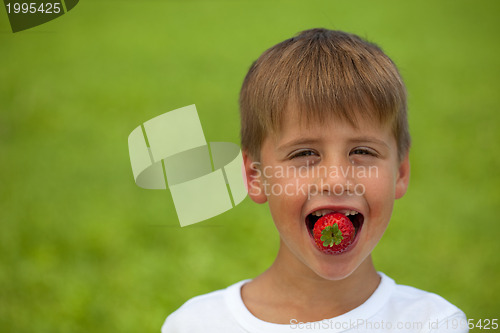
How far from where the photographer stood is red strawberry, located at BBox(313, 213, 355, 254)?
5.62 feet

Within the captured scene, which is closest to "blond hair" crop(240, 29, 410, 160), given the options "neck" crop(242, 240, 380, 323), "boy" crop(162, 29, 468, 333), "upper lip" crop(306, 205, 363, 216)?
"boy" crop(162, 29, 468, 333)

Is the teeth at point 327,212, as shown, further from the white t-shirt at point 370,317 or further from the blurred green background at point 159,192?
the blurred green background at point 159,192

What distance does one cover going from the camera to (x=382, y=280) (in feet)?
6.41

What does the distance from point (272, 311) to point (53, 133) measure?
4342 millimetres

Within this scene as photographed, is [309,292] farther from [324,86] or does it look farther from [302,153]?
[324,86]

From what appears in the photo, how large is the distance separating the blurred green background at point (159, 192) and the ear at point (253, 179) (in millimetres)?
515

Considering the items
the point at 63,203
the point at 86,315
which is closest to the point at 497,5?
the point at 63,203

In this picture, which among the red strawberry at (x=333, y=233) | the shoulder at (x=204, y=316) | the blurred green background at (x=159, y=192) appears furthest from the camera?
the blurred green background at (x=159, y=192)

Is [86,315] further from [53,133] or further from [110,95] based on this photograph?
[110,95]

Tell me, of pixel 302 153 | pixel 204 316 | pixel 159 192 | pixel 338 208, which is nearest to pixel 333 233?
pixel 338 208

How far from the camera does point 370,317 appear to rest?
184cm

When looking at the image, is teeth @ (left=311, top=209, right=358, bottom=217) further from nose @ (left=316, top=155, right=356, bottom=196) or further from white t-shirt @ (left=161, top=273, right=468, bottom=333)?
white t-shirt @ (left=161, top=273, right=468, bottom=333)

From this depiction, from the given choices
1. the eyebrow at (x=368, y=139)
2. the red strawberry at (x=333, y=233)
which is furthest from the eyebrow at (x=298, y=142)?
the red strawberry at (x=333, y=233)

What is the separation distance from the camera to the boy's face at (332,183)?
1750 millimetres
